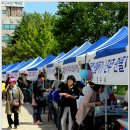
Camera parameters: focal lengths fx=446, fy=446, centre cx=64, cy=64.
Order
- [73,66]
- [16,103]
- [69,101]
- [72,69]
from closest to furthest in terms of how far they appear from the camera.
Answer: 1. [69,101]
2. [73,66]
3. [72,69]
4. [16,103]

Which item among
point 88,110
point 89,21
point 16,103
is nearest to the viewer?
point 88,110

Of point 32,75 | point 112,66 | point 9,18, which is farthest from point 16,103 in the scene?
point 9,18

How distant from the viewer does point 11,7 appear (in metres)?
107

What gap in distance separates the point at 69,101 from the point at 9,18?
8938 cm

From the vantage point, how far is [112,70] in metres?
7.61

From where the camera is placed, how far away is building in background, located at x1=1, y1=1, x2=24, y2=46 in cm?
9517

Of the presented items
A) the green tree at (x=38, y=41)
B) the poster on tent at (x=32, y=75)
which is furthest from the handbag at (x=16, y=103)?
the green tree at (x=38, y=41)

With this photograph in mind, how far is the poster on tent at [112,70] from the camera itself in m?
7.07

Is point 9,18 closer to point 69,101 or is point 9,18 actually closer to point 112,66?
point 69,101

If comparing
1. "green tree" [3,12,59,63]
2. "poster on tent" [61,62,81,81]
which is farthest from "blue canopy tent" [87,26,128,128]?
"green tree" [3,12,59,63]

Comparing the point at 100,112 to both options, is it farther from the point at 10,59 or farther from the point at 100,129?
the point at 10,59

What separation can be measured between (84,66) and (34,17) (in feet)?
186

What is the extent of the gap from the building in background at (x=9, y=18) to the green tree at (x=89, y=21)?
165 feet

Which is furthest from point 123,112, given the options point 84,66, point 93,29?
point 93,29
